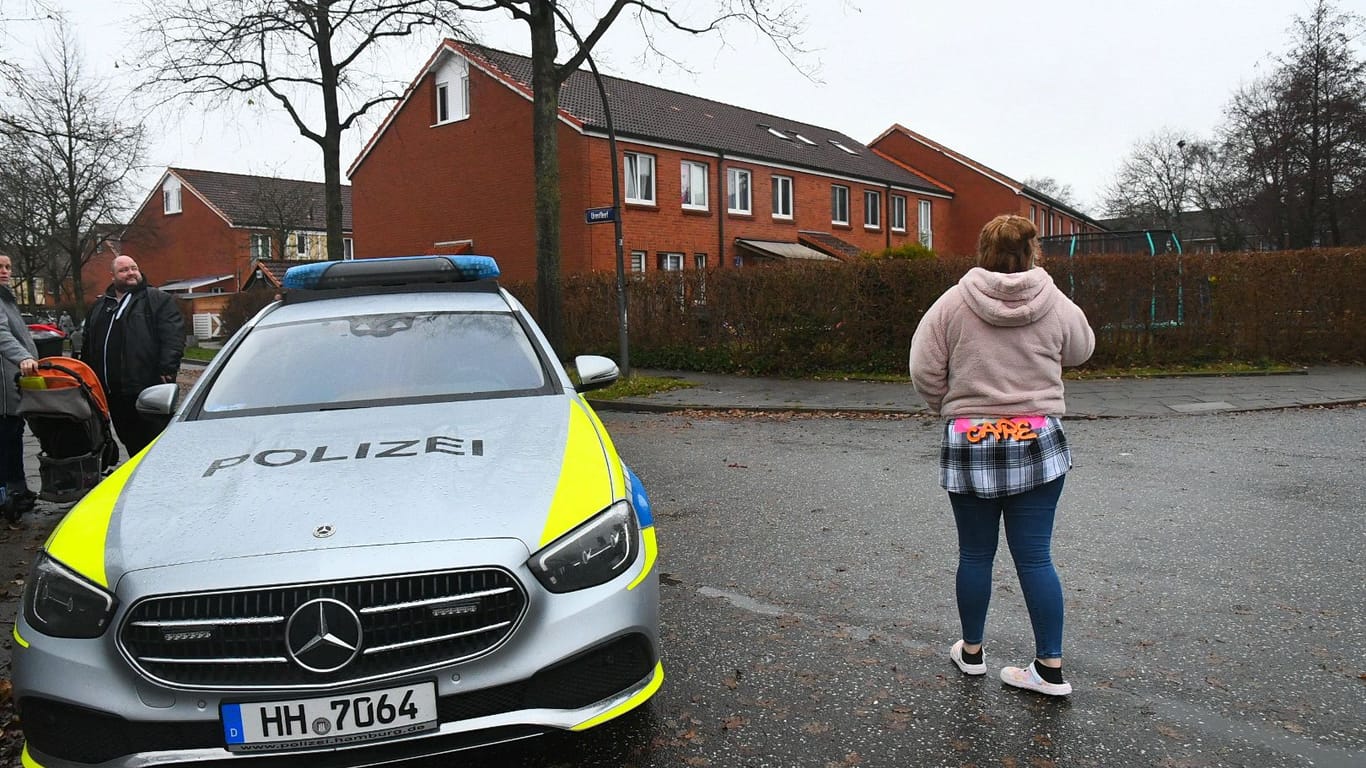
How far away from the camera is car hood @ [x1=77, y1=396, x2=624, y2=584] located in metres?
2.71

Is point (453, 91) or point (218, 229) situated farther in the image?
point (218, 229)

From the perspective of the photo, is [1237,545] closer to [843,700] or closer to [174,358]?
[843,700]

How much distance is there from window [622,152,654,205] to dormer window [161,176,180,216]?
35928 millimetres

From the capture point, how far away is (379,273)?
521cm

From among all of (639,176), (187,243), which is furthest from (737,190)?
(187,243)

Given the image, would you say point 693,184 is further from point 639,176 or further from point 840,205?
point 840,205

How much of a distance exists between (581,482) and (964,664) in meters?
1.79

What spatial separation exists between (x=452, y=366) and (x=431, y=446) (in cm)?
95

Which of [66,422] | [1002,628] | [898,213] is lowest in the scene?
[1002,628]

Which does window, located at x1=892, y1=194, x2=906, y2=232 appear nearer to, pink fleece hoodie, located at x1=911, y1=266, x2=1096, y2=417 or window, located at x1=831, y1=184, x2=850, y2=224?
window, located at x1=831, y1=184, x2=850, y2=224

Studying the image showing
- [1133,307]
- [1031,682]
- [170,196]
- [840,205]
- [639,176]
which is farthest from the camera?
[170,196]

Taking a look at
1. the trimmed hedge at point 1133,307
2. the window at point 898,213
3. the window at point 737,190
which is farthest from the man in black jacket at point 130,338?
the window at point 898,213

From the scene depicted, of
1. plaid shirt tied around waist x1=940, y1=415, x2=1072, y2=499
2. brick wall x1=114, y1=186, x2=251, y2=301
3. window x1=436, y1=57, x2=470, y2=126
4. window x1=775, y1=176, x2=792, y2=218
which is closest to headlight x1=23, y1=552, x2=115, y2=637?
plaid shirt tied around waist x1=940, y1=415, x2=1072, y2=499

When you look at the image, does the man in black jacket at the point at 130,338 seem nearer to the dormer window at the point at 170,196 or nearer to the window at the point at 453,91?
the window at the point at 453,91
